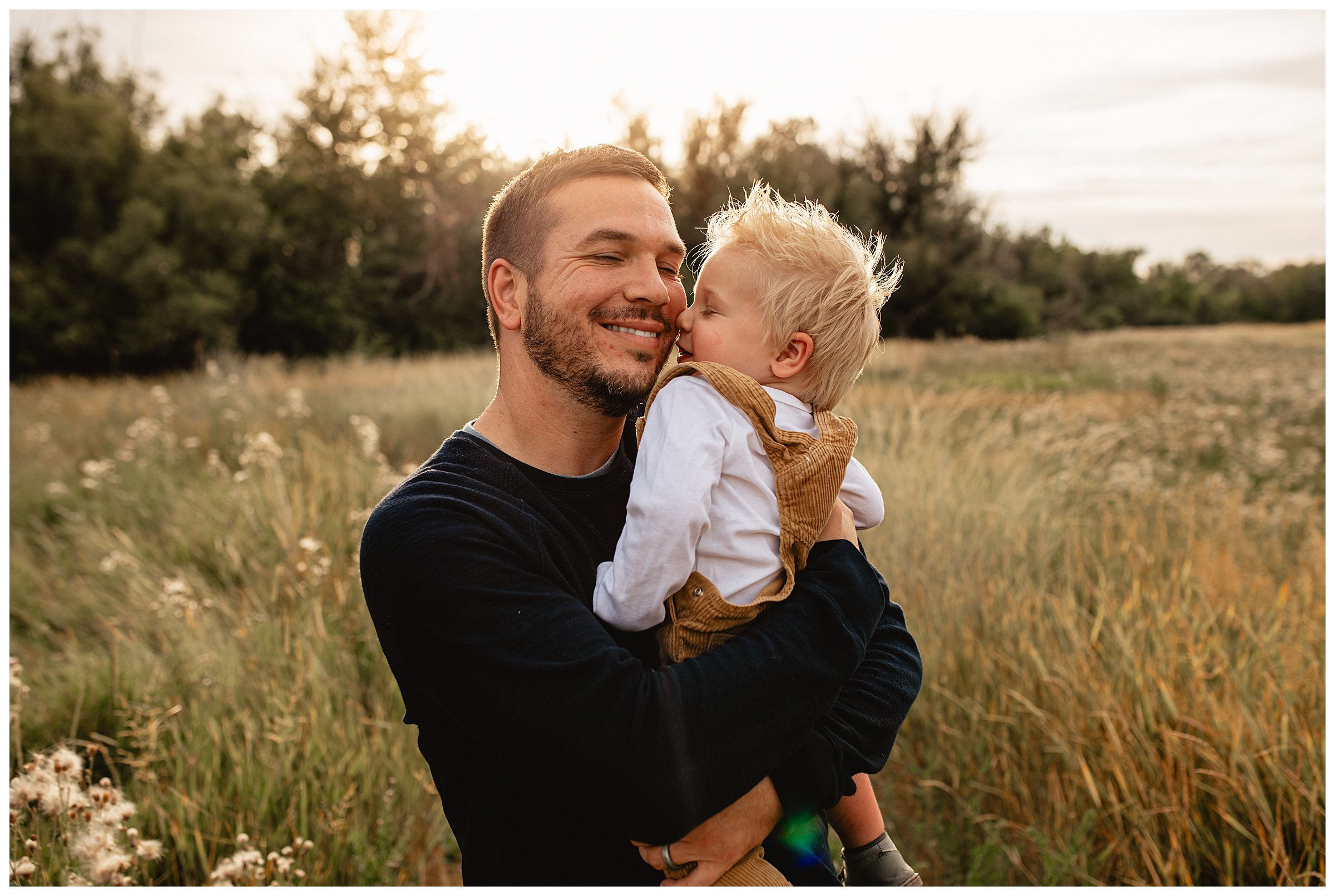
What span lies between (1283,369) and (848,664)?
1739 centimetres

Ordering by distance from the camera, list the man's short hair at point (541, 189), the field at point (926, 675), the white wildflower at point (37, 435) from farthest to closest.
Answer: the white wildflower at point (37, 435)
the field at point (926, 675)
the man's short hair at point (541, 189)

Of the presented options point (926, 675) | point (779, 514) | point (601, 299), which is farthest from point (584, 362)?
point (926, 675)

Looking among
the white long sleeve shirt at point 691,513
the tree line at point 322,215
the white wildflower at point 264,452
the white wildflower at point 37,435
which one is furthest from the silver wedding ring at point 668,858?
the tree line at point 322,215

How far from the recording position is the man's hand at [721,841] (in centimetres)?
148

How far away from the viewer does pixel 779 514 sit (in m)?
1.73

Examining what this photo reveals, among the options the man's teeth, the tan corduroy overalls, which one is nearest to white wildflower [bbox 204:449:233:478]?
the man's teeth

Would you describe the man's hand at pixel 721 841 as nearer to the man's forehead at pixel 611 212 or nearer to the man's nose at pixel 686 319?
the man's nose at pixel 686 319

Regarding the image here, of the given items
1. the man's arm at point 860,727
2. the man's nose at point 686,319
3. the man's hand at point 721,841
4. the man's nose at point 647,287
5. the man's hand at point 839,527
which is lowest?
the man's hand at point 721,841

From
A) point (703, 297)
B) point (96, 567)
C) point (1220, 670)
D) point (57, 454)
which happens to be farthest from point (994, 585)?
point (57, 454)

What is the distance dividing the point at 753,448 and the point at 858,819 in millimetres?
942

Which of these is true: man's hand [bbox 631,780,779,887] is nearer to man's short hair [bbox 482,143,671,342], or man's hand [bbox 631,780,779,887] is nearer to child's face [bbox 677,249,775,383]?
child's face [bbox 677,249,775,383]

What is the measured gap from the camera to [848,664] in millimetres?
1513

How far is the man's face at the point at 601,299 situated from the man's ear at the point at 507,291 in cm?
4

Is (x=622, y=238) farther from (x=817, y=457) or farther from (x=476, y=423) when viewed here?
(x=817, y=457)
